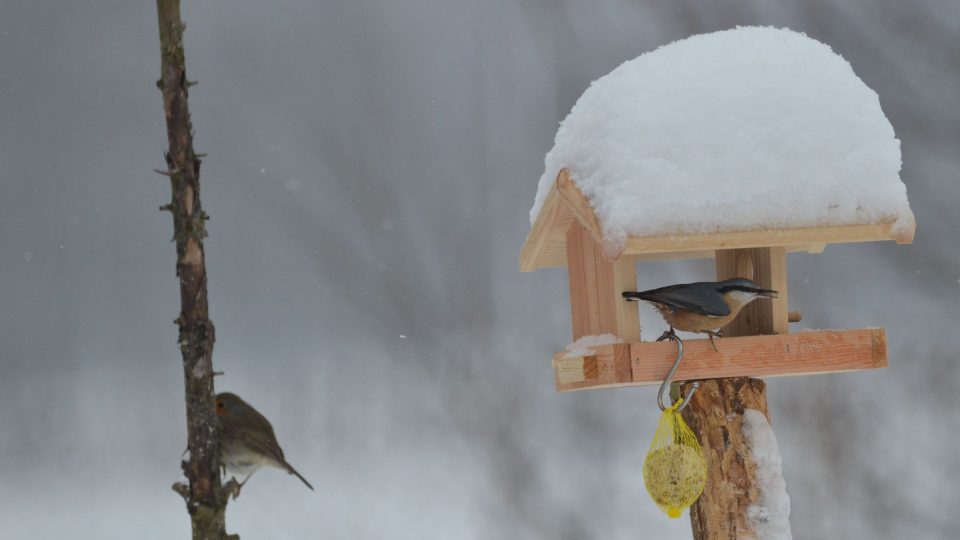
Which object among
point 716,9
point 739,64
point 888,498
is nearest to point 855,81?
point 739,64

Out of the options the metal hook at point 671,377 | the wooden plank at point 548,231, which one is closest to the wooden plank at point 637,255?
the wooden plank at point 548,231

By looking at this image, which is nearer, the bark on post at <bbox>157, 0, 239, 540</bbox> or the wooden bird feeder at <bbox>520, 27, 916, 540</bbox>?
the bark on post at <bbox>157, 0, 239, 540</bbox>

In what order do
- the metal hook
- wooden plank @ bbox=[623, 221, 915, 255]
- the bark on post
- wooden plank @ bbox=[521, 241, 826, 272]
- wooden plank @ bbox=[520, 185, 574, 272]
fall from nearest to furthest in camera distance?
Result: 1. the bark on post
2. wooden plank @ bbox=[623, 221, 915, 255]
3. the metal hook
4. wooden plank @ bbox=[520, 185, 574, 272]
5. wooden plank @ bbox=[521, 241, 826, 272]

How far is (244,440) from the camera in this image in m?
2.27

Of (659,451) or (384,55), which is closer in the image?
(659,451)

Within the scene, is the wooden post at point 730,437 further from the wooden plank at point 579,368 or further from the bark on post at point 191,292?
the bark on post at point 191,292

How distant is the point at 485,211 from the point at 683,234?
7.88 feet

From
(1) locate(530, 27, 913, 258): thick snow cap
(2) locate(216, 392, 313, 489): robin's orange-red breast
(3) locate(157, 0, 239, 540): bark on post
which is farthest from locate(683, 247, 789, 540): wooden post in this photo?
(3) locate(157, 0, 239, 540): bark on post

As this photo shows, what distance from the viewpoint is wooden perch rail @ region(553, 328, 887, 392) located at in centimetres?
229

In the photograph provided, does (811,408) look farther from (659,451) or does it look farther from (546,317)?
(659,451)

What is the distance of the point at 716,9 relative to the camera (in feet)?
14.7

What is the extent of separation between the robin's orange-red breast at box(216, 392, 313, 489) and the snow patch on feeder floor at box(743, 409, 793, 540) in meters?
1.02

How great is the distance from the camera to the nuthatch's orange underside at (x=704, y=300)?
2324mm

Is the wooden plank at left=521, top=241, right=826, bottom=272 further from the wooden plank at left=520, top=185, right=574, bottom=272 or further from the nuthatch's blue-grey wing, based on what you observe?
the nuthatch's blue-grey wing
